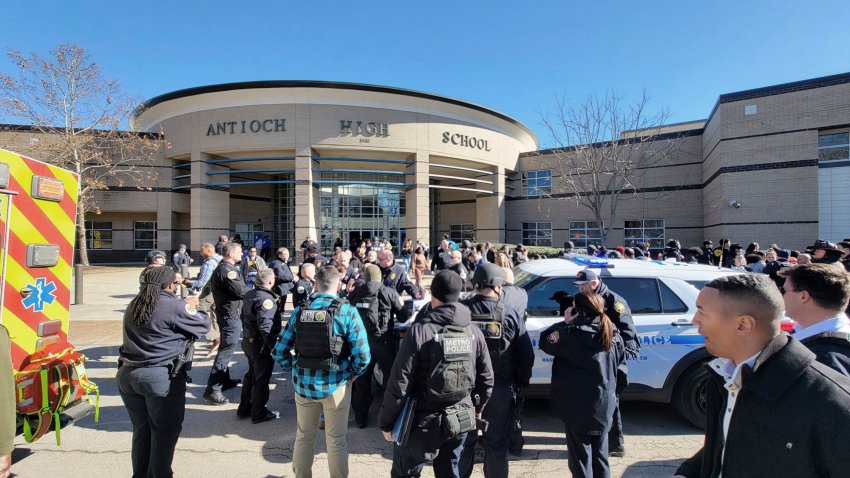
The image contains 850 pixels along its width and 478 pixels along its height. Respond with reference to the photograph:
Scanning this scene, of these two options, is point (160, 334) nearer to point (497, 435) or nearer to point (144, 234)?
point (497, 435)

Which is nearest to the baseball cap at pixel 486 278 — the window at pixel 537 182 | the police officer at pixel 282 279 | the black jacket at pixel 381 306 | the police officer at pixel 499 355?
the police officer at pixel 499 355

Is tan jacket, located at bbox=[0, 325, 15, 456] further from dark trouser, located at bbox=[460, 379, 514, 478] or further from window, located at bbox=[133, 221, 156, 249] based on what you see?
window, located at bbox=[133, 221, 156, 249]

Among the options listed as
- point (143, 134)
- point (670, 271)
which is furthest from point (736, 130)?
point (143, 134)

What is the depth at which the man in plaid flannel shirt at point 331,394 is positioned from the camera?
289 cm

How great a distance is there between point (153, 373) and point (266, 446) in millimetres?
1516

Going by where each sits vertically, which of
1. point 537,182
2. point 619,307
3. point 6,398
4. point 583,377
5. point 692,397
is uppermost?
point 537,182

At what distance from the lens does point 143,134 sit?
2358 centimetres

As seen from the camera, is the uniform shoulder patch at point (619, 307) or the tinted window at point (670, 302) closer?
the uniform shoulder patch at point (619, 307)

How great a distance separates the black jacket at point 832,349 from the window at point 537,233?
1043 inches

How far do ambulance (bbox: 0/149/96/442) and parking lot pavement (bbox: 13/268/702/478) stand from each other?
2.22 ft

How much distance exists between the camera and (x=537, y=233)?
28094 millimetres

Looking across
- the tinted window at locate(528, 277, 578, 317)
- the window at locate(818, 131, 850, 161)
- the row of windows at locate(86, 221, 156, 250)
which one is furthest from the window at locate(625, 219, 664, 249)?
the row of windows at locate(86, 221, 156, 250)

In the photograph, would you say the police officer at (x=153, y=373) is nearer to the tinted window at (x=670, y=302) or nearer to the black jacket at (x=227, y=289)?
the black jacket at (x=227, y=289)

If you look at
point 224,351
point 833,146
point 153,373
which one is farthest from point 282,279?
point 833,146
